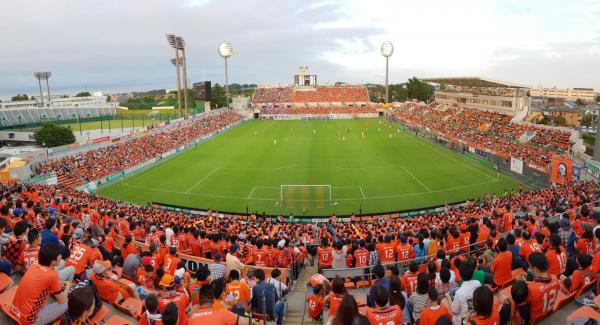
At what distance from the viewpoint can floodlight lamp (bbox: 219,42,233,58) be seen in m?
104

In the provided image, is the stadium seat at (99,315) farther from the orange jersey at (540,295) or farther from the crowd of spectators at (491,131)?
the crowd of spectators at (491,131)

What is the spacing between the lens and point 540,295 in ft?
16.7

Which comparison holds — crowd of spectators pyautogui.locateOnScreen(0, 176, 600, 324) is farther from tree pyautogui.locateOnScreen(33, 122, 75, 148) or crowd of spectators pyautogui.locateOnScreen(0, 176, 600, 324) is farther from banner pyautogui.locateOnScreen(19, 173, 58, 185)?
tree pyautogui.locateOnScreen(33, 122, 75, 148)

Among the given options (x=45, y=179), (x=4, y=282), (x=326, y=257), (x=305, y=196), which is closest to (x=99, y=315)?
(x=4, y=282)

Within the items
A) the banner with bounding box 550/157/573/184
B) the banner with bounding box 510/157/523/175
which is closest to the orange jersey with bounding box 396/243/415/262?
the banner with bounding box 550/157/573/184

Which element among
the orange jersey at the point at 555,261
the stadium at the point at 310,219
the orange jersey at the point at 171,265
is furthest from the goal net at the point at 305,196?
the orange jersey at the point at 555,261

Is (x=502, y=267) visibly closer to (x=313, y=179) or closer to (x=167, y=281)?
(x=167, y=281)

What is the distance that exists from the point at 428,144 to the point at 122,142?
39.8m

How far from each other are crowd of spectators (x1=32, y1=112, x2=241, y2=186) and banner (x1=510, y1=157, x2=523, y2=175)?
37.2 metres

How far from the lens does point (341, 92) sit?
4338 inches

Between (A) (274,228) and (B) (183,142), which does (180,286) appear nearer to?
(A) (274,228)

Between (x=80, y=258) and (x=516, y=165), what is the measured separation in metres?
35.6

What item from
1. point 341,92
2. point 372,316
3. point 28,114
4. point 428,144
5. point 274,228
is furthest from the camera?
point 341,92

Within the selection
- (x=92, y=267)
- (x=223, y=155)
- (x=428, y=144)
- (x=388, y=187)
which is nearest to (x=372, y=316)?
(x=92, y=267)
